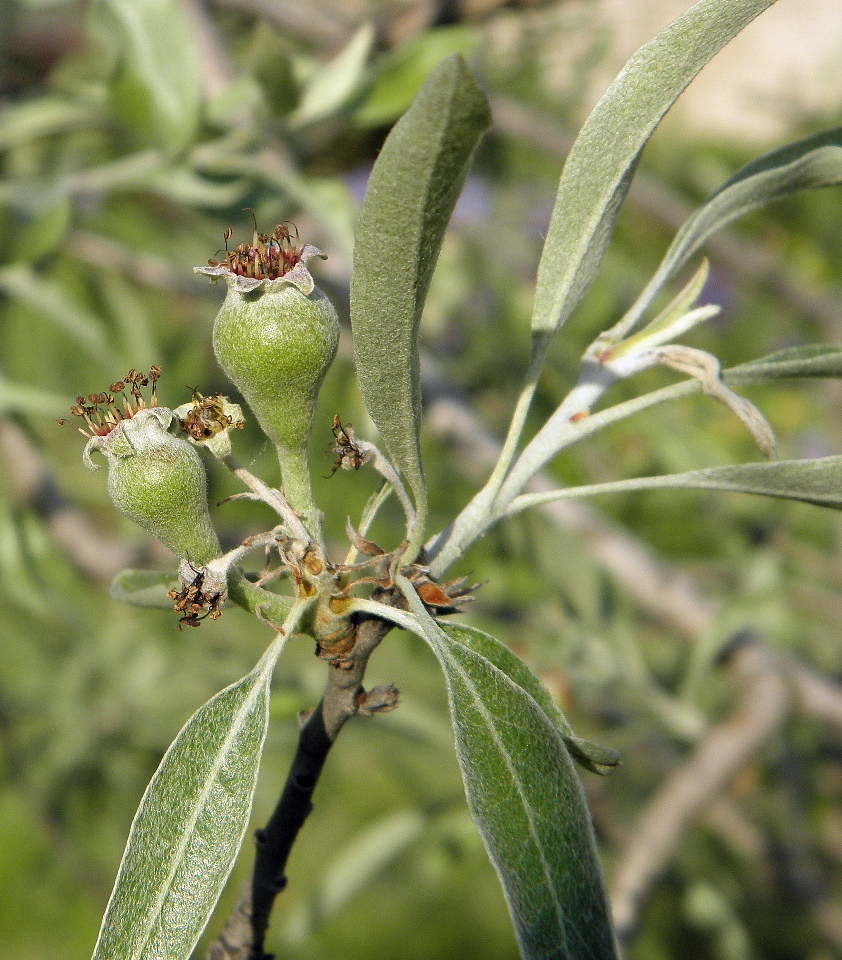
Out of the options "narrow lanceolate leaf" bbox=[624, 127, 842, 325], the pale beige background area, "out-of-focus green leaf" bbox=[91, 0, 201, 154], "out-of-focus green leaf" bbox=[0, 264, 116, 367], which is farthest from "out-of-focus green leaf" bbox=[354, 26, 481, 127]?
the pale beige background area

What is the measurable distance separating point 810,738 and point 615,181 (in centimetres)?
183

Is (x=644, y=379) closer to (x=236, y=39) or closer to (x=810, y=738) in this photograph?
(x=810, y=738)

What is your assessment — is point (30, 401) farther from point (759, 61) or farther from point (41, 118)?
point (759, 61)

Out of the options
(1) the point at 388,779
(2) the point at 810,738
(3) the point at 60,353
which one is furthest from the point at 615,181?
(1) the point at 388,779

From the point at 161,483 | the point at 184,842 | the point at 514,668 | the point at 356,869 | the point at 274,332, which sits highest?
the point at 274,332

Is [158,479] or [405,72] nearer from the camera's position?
[158,479]

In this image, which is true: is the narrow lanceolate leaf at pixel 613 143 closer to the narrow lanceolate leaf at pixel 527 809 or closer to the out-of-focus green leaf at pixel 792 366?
the out-of-focus green leaf at pixel 792 366

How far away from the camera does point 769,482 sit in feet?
2.05

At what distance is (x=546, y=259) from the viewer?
2.27ft

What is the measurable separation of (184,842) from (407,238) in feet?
1.25

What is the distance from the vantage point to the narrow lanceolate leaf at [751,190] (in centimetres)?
71

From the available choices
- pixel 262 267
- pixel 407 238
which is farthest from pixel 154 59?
pixel 407 238

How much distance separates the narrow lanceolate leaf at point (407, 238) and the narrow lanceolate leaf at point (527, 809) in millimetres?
113

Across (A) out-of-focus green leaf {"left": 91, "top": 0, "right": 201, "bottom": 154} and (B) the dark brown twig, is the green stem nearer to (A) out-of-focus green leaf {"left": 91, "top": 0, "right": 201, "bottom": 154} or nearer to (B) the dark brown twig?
(B) the dark brown twig
